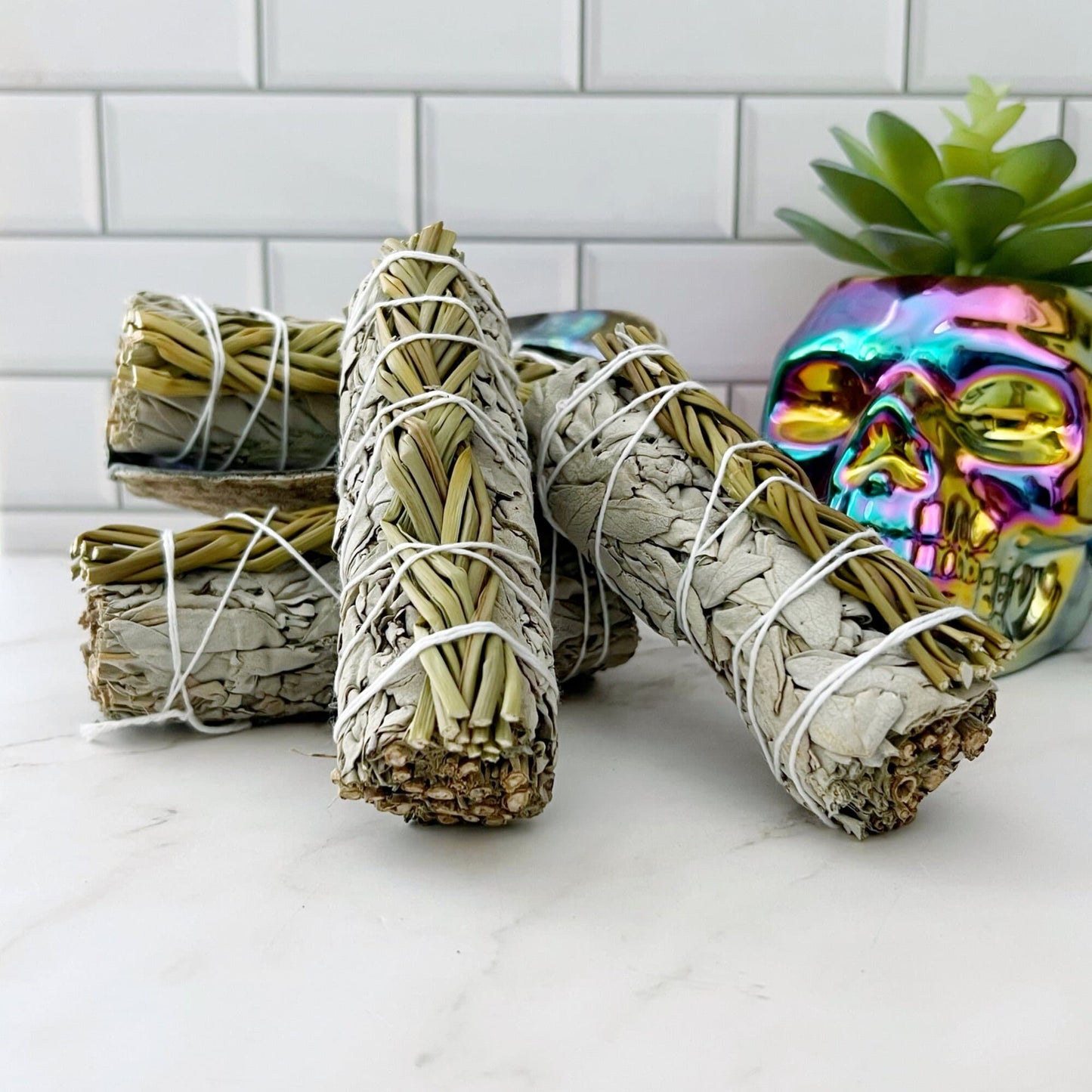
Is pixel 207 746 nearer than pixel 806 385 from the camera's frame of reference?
Yes

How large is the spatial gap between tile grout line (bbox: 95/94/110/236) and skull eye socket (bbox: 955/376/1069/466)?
729mm

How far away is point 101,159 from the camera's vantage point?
931 mm

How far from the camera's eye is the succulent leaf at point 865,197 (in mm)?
724

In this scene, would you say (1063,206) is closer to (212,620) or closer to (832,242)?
(832,242)

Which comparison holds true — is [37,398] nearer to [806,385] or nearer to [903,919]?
[806,385]

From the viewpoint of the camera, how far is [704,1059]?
1.11ft

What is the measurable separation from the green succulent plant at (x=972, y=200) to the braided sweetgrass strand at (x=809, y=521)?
226 mm

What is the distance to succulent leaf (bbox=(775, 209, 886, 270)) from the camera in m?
0.79

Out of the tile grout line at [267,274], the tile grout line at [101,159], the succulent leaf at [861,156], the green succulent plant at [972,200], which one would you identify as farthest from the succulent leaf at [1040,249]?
the tile grout line at [101,159]

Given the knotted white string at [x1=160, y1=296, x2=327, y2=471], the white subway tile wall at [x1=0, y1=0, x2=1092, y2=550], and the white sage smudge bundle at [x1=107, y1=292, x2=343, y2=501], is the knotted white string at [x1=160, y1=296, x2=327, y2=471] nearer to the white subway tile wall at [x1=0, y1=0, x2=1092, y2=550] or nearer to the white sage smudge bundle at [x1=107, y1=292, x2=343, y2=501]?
the white sage smudge bundle at [x1=107, y1=292, x2=343, y2=501]

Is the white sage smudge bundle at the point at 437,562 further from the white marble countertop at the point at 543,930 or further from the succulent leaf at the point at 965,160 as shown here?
the succulent leaf at the point at 965,160

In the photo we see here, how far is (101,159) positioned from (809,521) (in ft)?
2.41

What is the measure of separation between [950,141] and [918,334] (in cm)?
15

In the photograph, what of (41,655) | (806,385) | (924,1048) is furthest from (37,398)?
(924,1048)
